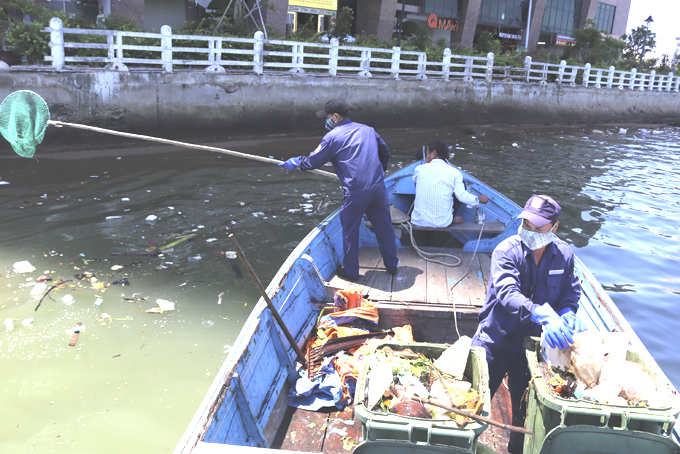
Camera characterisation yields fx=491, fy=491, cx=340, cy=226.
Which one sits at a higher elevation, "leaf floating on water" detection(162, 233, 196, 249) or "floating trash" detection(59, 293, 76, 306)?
"leaf floating on water" detection(162, 233, 196, 249)

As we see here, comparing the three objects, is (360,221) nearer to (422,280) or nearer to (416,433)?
(422,280)

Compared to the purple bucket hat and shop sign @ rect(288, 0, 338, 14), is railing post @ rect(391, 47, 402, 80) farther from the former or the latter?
the purple bucket hat

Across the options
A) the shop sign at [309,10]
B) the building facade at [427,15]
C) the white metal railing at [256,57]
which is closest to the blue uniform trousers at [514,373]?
the white metal railing at [256,57]

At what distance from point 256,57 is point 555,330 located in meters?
14.6

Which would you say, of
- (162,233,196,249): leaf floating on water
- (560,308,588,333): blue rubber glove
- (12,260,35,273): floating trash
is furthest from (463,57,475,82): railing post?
(560,308,588,333): blue rubber glove

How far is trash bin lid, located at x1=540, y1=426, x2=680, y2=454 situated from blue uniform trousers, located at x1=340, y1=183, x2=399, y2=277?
304 cm

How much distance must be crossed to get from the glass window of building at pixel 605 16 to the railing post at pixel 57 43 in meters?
42.9

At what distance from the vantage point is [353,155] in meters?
5.22

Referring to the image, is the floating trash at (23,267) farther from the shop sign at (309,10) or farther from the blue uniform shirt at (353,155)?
the shop sign at (309,10)

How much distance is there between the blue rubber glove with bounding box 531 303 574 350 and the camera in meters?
2.74

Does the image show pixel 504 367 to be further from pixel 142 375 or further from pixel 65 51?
pixel 65 51

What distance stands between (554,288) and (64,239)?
7.48 meters

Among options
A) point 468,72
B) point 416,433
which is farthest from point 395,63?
point 416,433

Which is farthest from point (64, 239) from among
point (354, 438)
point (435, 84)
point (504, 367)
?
point (435, 84)
